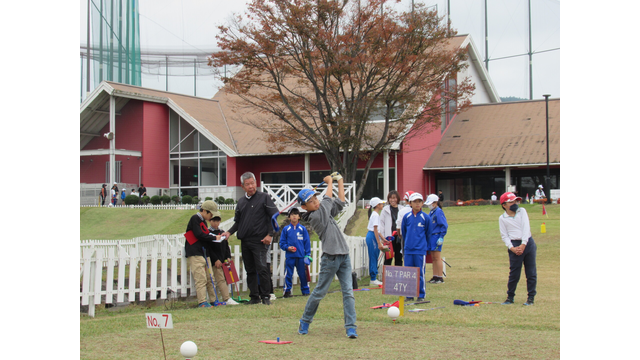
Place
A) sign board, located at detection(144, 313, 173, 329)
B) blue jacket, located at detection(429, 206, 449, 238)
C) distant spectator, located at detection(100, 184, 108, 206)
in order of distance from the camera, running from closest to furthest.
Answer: sign board, located at detection(144, 313, 173, 329) → blue jacket, located at detection(429, 206, 449, 238) → distant spectator, located at detection(100, 184, 108, 206)

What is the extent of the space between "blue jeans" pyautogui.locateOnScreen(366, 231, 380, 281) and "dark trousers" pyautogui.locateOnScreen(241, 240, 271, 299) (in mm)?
3063

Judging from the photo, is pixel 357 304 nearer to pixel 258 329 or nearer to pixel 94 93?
pixel 258 329

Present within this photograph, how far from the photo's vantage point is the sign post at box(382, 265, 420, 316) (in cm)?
745

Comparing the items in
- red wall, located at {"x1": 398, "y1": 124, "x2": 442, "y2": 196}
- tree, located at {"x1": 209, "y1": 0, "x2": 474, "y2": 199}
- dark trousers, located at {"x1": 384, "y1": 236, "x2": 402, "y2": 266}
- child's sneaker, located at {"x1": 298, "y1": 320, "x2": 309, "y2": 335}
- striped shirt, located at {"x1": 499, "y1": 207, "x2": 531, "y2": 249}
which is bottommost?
child's sneaker, located at {"x1": 298, "y1": 320, "x2": 309, "y2": 335}

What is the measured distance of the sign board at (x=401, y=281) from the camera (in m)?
7.45

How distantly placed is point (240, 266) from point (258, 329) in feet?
12.7

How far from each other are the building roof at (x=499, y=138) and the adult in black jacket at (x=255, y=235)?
23059 millimetres

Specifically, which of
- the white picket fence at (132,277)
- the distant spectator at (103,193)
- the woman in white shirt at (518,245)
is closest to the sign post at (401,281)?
the woman in white shirt at (518,245)

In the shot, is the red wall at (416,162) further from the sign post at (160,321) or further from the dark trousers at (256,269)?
the sign post at (160,321)

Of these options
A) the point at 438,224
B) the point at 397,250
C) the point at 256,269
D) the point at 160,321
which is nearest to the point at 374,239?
the point at 397,250

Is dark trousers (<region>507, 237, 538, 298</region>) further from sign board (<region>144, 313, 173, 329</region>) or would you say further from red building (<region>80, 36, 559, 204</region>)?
red building (<region>80, 36, 559, 204</region>)

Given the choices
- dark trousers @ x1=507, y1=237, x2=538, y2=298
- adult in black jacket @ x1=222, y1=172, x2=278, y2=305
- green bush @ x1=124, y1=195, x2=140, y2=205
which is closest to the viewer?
dark trousers @ x1=507, y1=237, x2=538, y2=298

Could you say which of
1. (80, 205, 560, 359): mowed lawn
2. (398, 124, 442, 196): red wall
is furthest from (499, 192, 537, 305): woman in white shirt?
(398, 124, 442, 196): red wall

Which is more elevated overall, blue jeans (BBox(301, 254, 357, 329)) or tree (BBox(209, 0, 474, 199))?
tree (BBox(209, 0, 474, 199))
